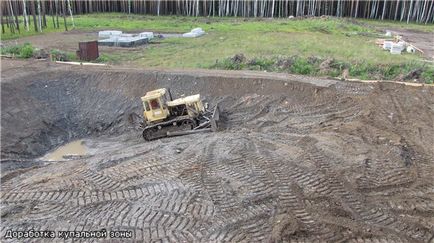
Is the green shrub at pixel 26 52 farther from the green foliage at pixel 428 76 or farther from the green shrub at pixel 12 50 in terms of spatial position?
the green foliage at pixel 428 76

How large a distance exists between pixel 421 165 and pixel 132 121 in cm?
957

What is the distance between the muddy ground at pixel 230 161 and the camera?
8438 mm

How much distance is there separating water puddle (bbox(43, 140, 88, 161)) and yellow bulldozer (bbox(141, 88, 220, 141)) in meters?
2.48

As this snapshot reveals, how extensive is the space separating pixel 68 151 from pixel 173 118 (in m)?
3.91

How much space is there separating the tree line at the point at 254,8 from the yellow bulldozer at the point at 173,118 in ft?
63.4

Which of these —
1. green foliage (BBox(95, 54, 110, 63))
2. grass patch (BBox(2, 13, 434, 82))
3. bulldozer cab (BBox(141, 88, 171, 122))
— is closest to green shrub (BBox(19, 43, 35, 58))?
grass patch (BBox(2, 13, 434, 82))

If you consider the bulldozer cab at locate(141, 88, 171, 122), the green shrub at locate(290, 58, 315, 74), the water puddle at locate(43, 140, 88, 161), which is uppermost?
the green shrub at locate(290, 58, 315, 74)

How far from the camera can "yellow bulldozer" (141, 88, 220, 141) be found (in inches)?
542

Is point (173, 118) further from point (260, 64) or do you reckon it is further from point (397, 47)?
point (397, 47)

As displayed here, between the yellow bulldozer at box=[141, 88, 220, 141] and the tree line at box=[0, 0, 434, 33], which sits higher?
the tree line at box=[0, 0, 434, 33]

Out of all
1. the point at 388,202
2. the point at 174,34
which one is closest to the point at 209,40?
the point at 174,34

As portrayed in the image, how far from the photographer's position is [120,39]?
81.0 ft

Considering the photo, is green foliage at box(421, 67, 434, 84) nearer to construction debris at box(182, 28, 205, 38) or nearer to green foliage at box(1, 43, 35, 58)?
construction debris at box(182, 28, 205, 38)

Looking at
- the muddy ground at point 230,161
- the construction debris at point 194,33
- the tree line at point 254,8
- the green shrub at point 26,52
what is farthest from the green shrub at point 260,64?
the tree line at point 254,8
